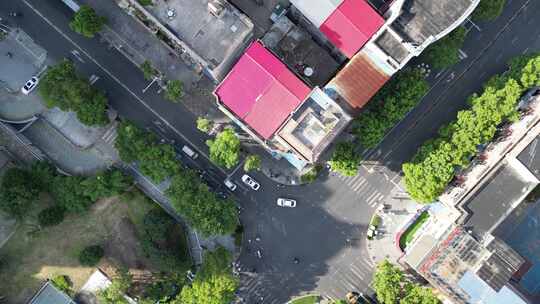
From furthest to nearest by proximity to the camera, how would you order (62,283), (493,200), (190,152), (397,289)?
(190,152) → (62,283) → (397,289) → (493,200)

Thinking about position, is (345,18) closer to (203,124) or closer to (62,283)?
(203,124)

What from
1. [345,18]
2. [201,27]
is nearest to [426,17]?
[345,18]

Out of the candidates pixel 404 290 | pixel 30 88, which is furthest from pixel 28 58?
pixel 404 290

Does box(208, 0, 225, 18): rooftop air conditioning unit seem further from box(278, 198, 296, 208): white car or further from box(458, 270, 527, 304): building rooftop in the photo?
box(458, 270, 527, 304): building rooftop

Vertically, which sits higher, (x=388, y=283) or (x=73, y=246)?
(x=388, y=283)

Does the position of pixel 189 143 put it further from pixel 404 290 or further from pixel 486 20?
pixel 486 20

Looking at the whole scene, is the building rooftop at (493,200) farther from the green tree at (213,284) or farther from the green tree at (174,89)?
the green tree at (174,89)
